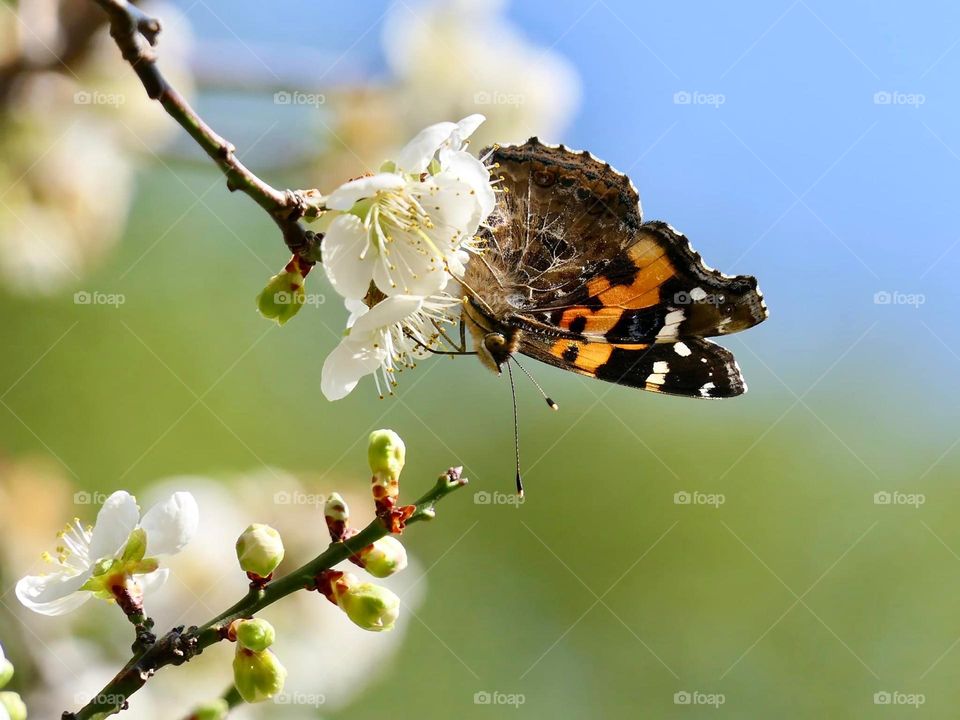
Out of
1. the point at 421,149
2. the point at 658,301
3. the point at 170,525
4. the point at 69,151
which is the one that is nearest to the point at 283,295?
the point at 421,149

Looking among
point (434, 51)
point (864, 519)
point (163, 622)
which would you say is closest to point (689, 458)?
point (864, 519)

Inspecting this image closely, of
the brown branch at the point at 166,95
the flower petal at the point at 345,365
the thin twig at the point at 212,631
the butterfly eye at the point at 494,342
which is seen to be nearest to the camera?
the brown branch at the point at 166,95

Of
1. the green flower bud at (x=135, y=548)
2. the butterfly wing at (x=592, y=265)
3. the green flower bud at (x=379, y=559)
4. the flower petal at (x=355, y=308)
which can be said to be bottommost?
the green flower bud at (x=135, y=548)

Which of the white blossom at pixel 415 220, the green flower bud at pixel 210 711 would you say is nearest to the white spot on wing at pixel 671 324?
the white blossom at pixel 415 220

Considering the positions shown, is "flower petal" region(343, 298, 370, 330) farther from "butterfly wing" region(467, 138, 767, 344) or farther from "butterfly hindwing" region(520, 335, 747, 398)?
"butterfly hindwing" region(520, 335, 747, 398)

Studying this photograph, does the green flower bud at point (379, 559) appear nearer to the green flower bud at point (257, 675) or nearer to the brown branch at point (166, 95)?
the green flower bud at point (257, 675)

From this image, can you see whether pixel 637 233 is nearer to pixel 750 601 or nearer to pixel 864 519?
pixel 750 601

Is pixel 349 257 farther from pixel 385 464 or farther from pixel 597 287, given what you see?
pixel 597 287
